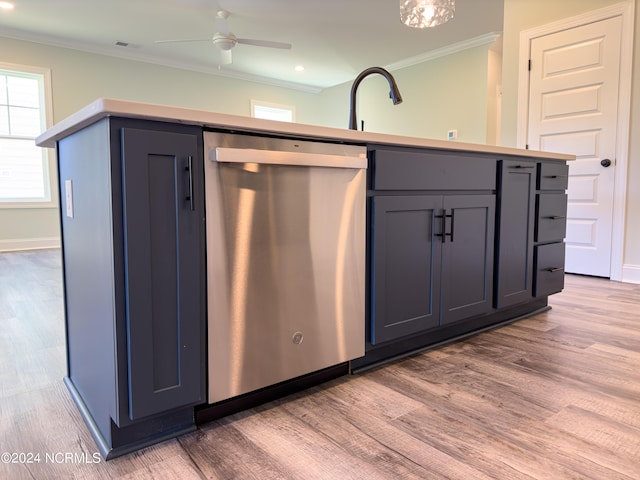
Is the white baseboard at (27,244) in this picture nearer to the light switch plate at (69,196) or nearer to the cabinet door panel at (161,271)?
the light switch plate at (69,196)

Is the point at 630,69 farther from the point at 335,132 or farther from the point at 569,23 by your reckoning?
the point at 335,132

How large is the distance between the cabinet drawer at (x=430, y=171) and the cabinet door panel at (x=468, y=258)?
0.07 meters

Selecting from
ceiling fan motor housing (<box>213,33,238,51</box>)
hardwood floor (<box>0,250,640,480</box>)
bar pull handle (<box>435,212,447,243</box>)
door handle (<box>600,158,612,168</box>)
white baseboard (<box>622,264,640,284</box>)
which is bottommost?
hardwood floor (<box>0,250,640,480</box>)

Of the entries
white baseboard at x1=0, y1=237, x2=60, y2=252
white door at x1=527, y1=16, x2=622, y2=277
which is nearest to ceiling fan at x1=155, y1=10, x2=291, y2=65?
white door at x1=527, y1=16, x2=622, y2=277

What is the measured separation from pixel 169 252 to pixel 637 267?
3.78 metres

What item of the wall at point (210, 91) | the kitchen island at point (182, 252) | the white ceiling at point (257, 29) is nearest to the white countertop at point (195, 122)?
the kitchen island at point (182, 252)

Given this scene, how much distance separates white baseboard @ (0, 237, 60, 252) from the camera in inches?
210

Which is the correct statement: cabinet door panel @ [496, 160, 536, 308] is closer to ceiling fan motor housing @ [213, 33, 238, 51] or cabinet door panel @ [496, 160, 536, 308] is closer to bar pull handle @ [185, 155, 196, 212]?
bar pull handle @ [185, 155, 196, 212]

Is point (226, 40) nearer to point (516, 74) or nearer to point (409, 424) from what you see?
point (516, 74)

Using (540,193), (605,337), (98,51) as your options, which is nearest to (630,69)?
(540,193)

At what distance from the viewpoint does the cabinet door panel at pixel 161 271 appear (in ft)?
3.32

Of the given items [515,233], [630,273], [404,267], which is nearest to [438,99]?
[630,273]

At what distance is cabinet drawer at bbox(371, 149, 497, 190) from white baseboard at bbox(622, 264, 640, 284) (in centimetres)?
230

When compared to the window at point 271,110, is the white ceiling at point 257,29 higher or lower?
higher
